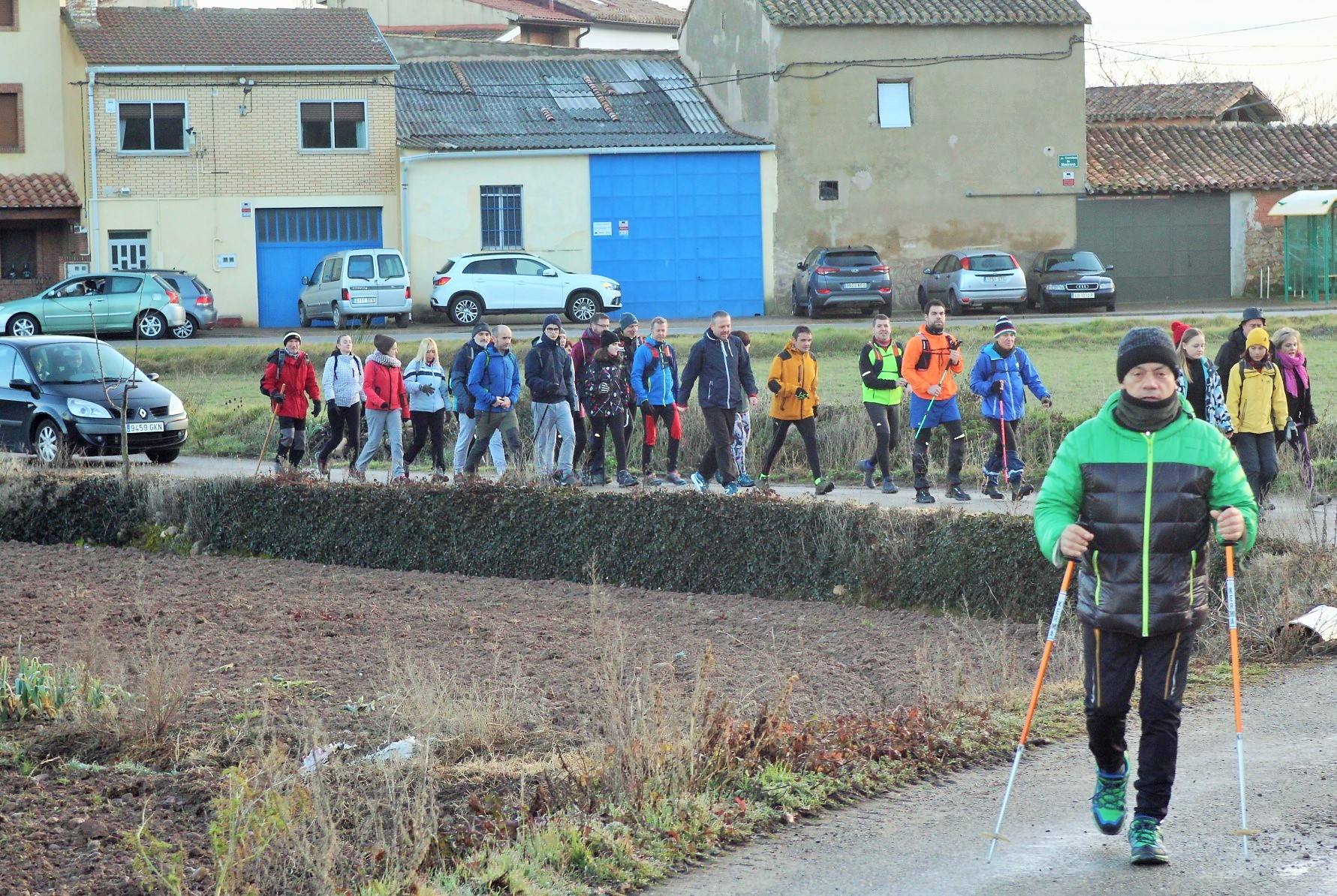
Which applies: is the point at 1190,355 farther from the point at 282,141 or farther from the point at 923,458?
the point at 282,141

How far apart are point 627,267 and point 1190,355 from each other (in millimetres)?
27091

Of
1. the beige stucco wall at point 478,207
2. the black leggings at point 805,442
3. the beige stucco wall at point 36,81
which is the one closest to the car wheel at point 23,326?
the beige stucco wall at point 36,81

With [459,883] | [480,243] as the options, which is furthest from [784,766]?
[480,243]

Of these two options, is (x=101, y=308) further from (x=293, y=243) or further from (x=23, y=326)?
(x=293, y=243)

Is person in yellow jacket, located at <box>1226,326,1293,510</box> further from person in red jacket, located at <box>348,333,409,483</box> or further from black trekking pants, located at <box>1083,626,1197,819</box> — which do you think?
black trekking pants, located at <box>1083,626,1197,819</box>

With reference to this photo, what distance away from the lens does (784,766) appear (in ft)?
21.6

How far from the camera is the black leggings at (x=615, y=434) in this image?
1678 centimetres

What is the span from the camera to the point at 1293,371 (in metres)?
14.3

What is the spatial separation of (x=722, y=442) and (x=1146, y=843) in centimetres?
1071

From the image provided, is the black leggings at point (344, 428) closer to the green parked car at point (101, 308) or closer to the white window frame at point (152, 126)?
the green parked car at point (101, 308)

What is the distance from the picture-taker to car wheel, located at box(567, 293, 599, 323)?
3566 cm

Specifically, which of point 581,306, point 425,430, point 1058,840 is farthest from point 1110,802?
point 581,306

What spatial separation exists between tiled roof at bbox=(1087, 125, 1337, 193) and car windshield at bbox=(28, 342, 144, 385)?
89.2 feet

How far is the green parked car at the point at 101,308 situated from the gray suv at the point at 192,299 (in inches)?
15.4
